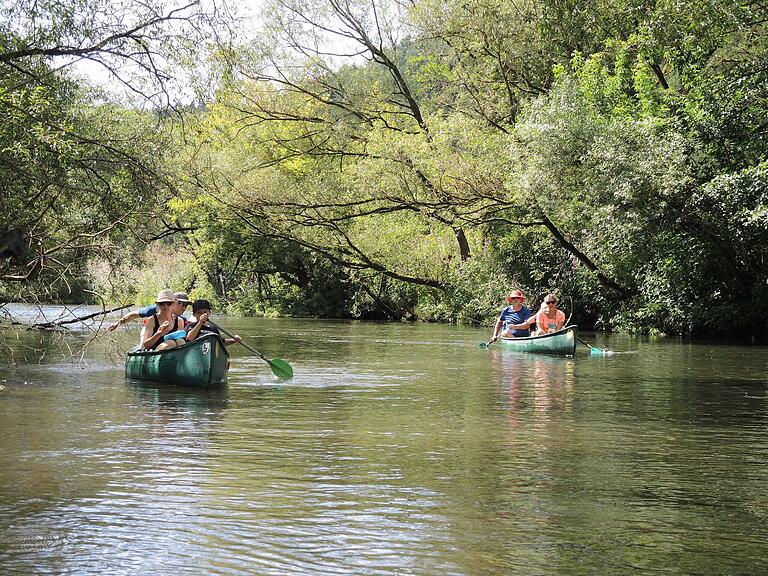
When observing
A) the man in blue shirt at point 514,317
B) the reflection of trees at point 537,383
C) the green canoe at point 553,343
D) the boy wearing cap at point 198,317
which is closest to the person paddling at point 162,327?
the boy wearing cap at point 198,317

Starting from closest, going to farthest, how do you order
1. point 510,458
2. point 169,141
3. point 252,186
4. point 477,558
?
point 477,558
point 510,458
point 169,141
point 252,186

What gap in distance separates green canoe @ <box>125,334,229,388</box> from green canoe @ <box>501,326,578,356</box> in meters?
7.71

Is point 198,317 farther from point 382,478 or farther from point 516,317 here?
point 516,317

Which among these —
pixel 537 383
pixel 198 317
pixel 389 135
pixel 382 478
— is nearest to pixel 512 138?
pixel 389 135

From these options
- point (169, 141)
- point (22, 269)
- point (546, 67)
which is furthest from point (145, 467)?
point (546, 67)

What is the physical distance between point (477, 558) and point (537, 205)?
20.3 metres

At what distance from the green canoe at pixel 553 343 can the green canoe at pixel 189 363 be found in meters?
7.71

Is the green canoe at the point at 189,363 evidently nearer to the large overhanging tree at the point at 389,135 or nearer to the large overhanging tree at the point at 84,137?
the large overhanging tree at the point at 84,137

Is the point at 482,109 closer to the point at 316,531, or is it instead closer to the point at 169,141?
the point at 169,141

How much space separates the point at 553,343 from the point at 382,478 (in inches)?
485

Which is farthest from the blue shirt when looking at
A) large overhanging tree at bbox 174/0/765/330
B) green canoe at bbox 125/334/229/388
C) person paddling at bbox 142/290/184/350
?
person paddling at bbox 142/290/184/350

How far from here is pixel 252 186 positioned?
3250 centimetres

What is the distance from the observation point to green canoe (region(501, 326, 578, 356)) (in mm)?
18406

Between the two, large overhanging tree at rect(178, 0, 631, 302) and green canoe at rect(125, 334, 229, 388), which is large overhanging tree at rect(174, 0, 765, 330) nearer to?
large overhanging tree at rect(178, 0, 631, 302)
